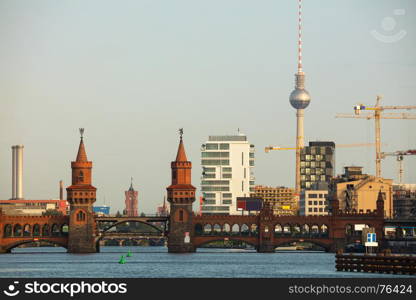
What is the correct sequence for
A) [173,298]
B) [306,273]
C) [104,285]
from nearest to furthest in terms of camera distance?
[173,298] → [104,285] → [306,273]

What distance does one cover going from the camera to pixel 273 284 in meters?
140

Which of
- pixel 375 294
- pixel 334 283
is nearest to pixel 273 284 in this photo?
pixel 334 283

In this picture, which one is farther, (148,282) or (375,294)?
(148,282)

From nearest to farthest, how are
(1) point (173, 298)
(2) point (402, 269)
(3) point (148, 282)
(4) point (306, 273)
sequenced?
(1) point (173, 298), (3) point (148, 282), (2) point (402, 269), (4) point (306, 273)

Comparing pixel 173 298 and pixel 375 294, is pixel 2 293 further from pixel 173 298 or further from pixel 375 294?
pixel 375 294

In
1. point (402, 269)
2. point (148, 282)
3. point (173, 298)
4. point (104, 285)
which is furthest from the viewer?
point (402, 269)

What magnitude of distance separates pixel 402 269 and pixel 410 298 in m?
42.3

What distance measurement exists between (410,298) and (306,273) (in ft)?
232

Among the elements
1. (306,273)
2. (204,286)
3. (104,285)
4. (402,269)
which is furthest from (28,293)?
(306,273)

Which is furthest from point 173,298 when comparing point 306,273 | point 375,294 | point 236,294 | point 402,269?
point 306,273

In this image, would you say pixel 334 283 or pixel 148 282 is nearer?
pixel 334 283

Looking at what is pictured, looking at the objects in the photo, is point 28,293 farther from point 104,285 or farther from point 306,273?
point 306,273

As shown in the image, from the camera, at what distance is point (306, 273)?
192 meters

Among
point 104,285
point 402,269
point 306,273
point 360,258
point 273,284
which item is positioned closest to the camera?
point 104,285
